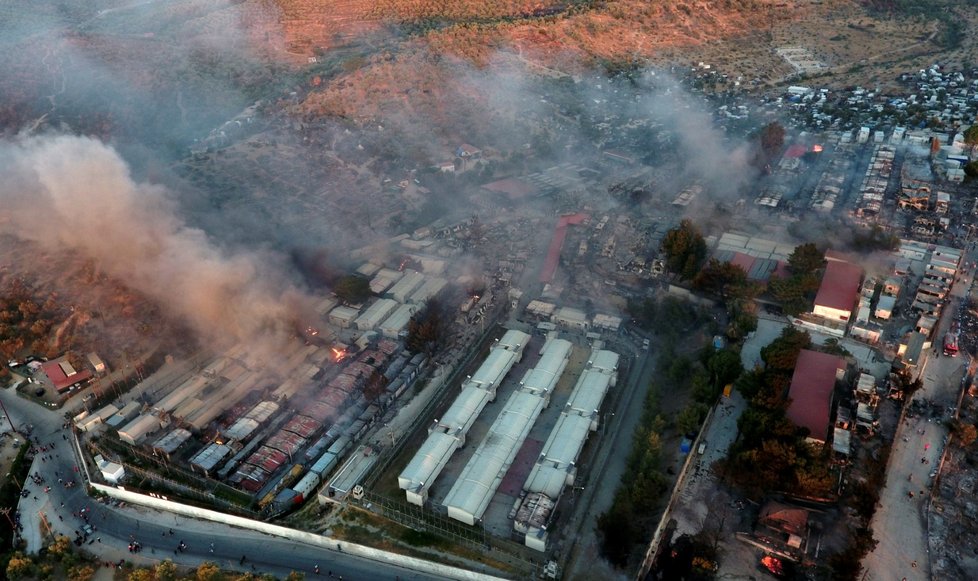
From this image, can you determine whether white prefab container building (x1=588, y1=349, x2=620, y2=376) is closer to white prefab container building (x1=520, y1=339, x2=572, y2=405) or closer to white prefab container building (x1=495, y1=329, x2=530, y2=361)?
white prefab container building (x1=520, y1=339, x2=572, y2=405)

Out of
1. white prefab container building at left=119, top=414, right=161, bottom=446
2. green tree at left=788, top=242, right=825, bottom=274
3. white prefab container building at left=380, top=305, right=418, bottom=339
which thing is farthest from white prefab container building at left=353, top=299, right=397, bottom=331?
green tree at left=788, top=242, right=825, bottom=274

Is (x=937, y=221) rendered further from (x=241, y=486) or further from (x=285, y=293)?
(x=241, y=486)

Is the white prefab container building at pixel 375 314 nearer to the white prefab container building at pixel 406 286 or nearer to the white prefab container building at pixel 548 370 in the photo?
the white prefab container building at pixel 406 286

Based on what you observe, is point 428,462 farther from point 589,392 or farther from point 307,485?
point 589,392

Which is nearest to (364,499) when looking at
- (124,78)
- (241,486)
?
(241,486)

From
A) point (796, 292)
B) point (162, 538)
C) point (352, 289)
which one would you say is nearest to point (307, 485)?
point (162, 538)
